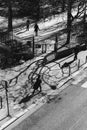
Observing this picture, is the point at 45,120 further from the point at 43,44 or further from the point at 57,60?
the point at 43,44

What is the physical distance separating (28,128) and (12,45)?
13177mm

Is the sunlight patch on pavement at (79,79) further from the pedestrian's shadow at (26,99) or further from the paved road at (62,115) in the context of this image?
the pedestrian's shadow at (26,99)

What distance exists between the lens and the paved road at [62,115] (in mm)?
13109

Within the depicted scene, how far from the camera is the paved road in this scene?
516 inches

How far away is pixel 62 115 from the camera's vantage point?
14.0 m

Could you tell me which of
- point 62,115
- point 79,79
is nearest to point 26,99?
point 62,115

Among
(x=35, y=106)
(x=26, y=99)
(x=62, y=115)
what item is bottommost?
(x=62, y=115)

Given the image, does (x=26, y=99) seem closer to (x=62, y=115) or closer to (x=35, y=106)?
(x=35, y=106)

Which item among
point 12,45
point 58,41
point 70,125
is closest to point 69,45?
point 58,41

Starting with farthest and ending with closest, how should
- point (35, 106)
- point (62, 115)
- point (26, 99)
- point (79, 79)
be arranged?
point (79, 79)
point (26, 99)
point (35, 106)
point (62, 115)

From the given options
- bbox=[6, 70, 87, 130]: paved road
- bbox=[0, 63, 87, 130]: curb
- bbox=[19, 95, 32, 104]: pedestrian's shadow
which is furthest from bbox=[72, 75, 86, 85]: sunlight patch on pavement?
bbox=[19, 95, 32, 104]: pedestrian's shadow

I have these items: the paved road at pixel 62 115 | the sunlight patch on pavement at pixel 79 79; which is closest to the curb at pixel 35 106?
the paved road at pixel 62 115

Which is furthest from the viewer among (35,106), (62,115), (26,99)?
(26,99)

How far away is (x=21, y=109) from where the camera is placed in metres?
14.5
